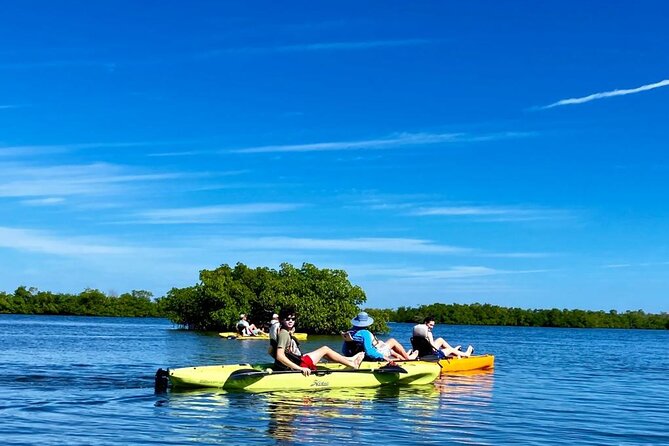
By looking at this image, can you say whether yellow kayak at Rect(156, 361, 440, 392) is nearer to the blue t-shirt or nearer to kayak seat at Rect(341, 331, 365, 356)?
kayak seat at Rect(341, 331, 365, 356)

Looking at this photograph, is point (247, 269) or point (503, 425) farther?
point (247, 269)

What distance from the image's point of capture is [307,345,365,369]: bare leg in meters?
20.4

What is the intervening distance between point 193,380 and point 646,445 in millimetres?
10303

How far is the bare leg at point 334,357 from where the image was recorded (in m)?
20.4

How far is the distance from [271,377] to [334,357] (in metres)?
2.16

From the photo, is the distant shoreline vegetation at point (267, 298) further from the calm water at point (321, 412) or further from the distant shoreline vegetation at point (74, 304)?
the distant shoreline vegetation at point (74, 304)

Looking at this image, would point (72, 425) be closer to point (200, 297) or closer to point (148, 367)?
point (148, 367)

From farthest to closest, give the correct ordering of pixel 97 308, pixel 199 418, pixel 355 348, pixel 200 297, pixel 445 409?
pixel 97 308 < pixel 200 297 < pixel 355 348 < pixel 445 409 < pixel 199 418

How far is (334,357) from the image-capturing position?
20906mm

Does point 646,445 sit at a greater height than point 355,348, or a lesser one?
lesser

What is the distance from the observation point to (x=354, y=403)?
18359 millimetres

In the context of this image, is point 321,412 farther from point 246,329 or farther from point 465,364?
point 246,329

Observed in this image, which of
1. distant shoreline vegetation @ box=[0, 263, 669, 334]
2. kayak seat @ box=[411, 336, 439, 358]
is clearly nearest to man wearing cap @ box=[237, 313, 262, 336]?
distant shoreline vegetation @ box=[0, 263, 669, 334]


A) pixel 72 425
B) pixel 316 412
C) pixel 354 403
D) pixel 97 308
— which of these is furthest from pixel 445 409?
pixel 97 308
